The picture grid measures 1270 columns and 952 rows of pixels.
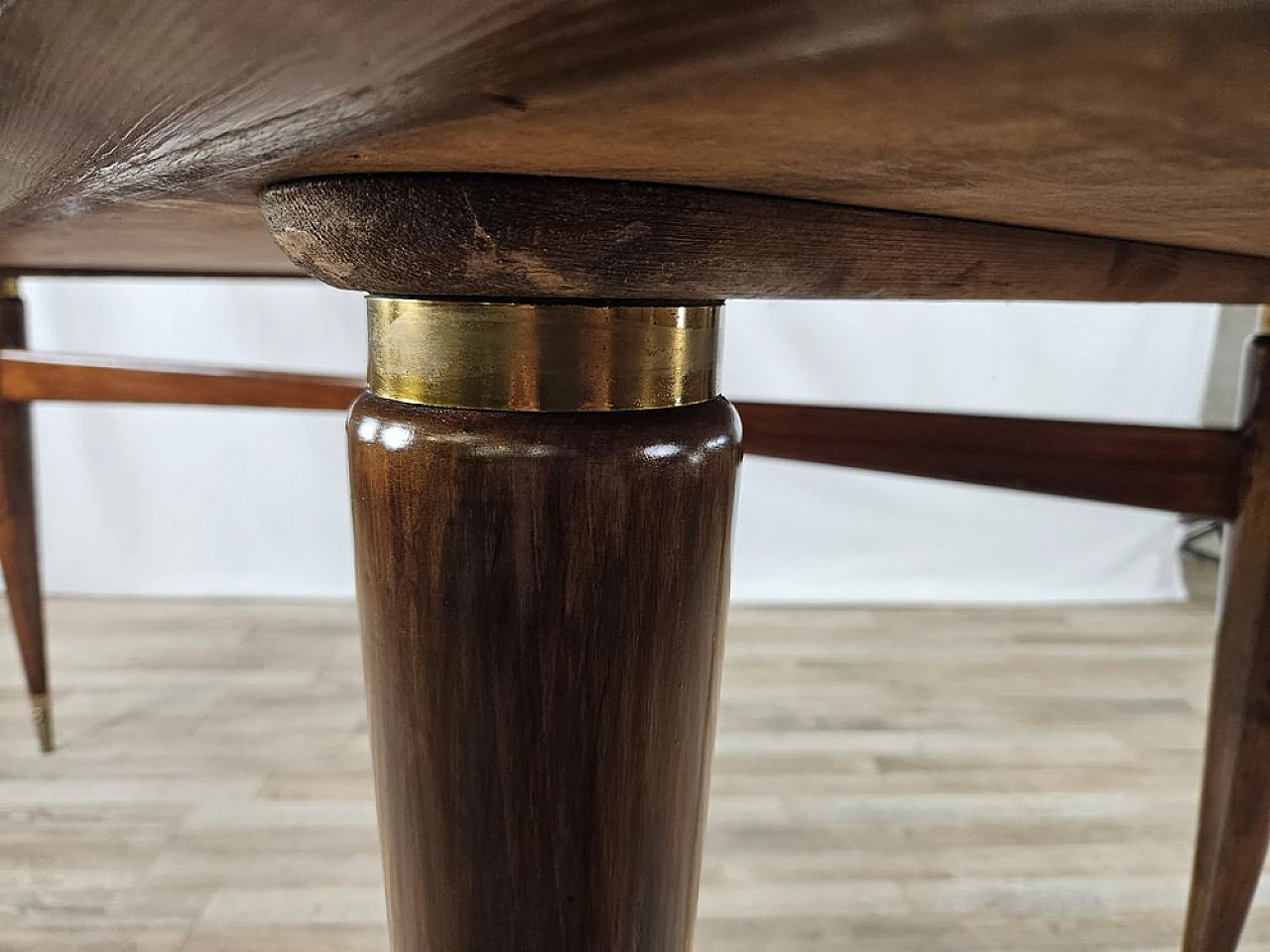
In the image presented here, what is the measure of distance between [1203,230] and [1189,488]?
0.24m

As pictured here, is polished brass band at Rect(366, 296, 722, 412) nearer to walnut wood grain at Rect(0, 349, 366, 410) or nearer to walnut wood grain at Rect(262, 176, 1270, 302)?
walnut wood grain at Rect(262, 176, 1270, 302)

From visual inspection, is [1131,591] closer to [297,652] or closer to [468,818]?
[297,652]

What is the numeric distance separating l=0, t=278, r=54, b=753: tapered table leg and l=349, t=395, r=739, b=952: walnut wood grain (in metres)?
0.76

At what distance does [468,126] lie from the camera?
0.50ft

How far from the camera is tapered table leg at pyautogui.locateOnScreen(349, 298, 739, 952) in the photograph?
0.71 feet

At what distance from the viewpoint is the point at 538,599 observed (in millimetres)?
219

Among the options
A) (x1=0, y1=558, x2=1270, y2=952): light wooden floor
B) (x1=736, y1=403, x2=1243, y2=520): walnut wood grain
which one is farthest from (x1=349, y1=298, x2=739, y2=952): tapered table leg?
(x1=0, y1=558, x2=1270, y2=952): light wooden floor

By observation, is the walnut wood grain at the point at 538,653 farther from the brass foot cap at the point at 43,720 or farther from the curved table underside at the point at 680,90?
the brass foot cap at the point at 43,720

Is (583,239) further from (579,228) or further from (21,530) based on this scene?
(21,530)

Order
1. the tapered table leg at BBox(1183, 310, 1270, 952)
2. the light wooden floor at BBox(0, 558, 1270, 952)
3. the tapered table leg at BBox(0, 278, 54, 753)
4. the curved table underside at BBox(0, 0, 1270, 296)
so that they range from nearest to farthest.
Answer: the curved table underside at BBox(0, 0, 1270, 296)
the tapered table leg at BBox(1183, 310, 1270, 952)
the light wooden floor at BBox(0, 558, 1270, 952)
the tapered table leg at BBox(0, 278, 54, 753)

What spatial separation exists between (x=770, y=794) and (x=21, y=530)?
0.69 meters

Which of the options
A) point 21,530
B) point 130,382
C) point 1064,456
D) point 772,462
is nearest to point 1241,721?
point 1064,456

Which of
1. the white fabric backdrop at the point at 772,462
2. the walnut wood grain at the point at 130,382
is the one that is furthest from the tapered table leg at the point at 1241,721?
the white fabric backdrop at the point at 772,462

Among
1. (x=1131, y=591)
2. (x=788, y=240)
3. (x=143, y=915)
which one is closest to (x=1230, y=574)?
(x=788, y=240)
